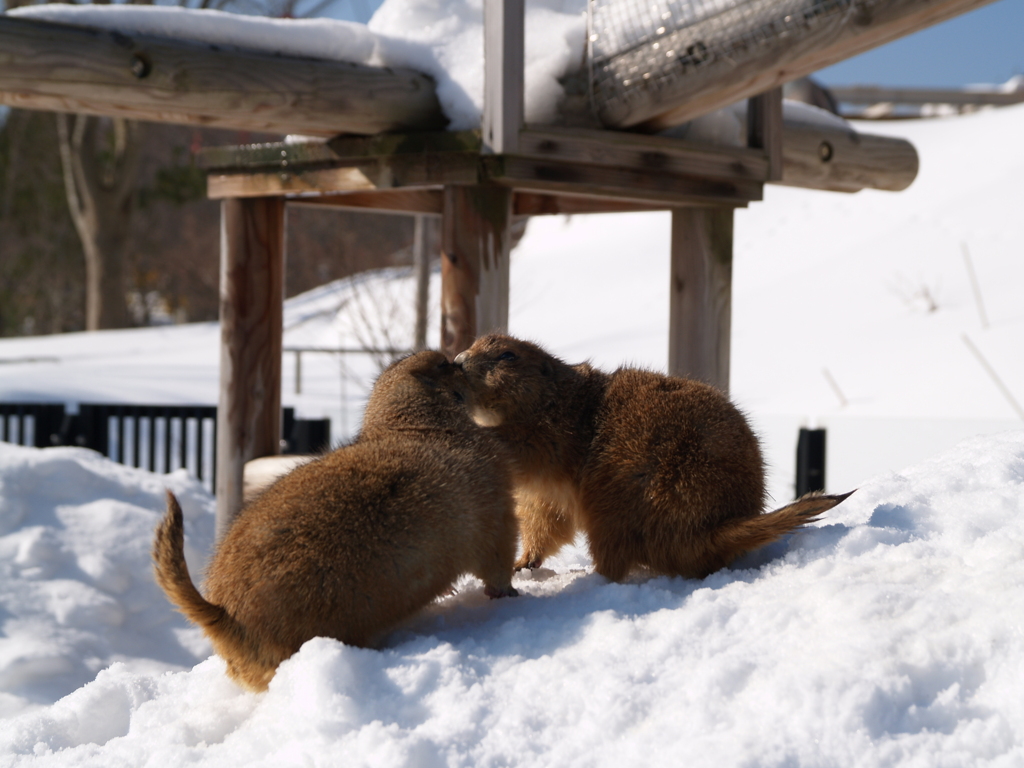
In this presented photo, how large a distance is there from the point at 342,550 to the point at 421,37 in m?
3.13

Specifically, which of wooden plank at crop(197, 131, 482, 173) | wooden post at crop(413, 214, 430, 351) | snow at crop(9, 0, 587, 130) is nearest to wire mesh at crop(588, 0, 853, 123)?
snow at crop(9, 0, 587, 130)

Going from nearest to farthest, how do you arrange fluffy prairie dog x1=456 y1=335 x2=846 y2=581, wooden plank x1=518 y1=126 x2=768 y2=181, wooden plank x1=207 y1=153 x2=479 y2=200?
fluffy prairie dog x1=456 y1=335 x2=846 y2=581
wooden plank x1=518 y1=126 x2=768 y2=181
wooden plank x1=207 y1=153 x2=479 y2=200

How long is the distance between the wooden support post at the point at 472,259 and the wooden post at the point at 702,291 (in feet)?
3.55

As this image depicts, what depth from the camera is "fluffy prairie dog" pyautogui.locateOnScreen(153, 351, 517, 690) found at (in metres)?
2.15

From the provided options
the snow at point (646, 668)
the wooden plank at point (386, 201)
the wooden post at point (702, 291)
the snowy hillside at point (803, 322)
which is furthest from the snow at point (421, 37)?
the snowy hillside at point (803, 322)

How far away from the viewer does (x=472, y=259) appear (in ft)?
13.7

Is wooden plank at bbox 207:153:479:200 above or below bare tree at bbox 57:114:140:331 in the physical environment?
below

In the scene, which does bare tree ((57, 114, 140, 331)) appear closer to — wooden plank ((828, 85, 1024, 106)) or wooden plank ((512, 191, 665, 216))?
wooden plank ((828, 85, 1024, 106))

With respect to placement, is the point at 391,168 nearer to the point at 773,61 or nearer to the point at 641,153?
the point at 641,153

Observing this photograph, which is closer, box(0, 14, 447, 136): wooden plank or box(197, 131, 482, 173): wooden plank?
box(0, 14, 447, 136): wooden plank

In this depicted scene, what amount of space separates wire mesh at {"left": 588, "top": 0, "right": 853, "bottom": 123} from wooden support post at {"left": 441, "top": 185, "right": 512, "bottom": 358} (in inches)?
25.5

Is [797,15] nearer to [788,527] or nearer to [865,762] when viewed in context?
[788,527]

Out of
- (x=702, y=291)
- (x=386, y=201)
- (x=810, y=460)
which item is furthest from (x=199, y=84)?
(x=810, y=460)

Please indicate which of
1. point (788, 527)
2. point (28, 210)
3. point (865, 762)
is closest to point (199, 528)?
point (788, 527)
